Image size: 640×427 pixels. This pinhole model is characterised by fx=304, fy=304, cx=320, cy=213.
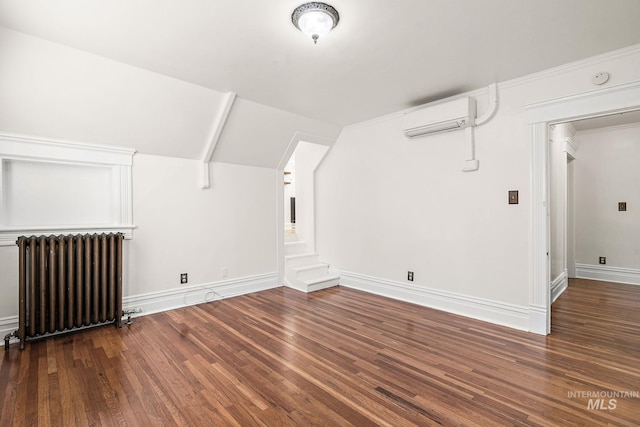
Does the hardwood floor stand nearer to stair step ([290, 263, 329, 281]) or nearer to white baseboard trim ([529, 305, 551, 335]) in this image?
white baseboard trim ([529, 305, 551, 335])

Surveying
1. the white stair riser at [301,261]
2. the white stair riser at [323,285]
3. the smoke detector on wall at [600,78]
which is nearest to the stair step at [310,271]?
the white stair riser at [301,261]

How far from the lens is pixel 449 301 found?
348 centimetres

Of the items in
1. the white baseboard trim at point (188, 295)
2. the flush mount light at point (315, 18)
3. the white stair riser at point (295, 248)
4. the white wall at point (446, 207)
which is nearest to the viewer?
the flush mount light at point (315, 18)

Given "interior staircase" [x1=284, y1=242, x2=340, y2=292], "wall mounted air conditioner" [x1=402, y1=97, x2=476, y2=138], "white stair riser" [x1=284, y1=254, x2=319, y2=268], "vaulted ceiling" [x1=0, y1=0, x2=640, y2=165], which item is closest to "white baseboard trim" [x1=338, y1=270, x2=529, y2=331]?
"interior staircase" [x1=284, y1=242, x2=340, y2=292]

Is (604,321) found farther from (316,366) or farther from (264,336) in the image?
(264,336)

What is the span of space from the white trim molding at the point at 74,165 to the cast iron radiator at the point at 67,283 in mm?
226

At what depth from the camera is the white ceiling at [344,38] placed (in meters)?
1.91

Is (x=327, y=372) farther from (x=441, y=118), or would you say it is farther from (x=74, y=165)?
(x=74, y=165)

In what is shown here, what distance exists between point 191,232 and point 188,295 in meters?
0.78

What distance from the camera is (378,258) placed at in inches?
A: 167

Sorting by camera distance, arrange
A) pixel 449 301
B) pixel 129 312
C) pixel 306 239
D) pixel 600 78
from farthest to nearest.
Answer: pixel 306 239 → pixel 449 301 → pixel 129 312 → pixel 600 78

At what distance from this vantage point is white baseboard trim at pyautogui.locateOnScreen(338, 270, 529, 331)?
Answer: 9.87 feet

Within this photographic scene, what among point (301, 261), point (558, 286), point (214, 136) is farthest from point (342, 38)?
point (558, 286)

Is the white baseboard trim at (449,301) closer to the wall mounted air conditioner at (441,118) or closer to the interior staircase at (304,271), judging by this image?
the interior staircase at (304,271)
